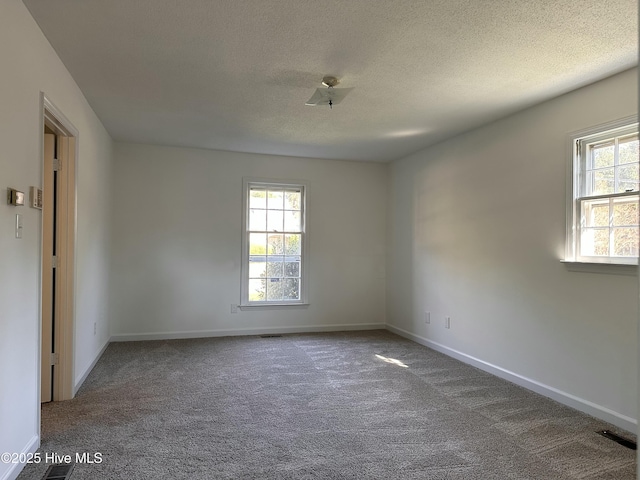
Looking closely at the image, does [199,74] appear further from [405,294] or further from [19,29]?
[405,294]

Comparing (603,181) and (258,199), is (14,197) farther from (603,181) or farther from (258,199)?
(603,181)

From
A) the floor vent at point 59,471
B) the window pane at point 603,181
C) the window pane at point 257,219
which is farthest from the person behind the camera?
the window pane at point 257,219

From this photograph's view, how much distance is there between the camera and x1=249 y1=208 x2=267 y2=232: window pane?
5613mm

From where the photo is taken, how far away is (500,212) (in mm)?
3896

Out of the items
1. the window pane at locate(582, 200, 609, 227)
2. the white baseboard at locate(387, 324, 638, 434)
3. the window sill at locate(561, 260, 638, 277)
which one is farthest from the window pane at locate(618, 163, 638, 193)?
the white baseboard at locate(387, 324, 638, 434)

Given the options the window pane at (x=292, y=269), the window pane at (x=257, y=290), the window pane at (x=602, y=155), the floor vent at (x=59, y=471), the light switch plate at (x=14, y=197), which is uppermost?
the window pane at (x=602, y=155)

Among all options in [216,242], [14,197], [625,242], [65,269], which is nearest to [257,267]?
[216,242]

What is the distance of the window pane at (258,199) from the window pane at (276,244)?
0.46 metres

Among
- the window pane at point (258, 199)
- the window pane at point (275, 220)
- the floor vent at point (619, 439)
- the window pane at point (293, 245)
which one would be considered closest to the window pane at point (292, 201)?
the window pane at point (275, 220)

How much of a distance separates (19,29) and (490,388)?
13.5ft

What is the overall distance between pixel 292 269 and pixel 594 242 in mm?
3687

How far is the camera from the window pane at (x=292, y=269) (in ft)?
18.9

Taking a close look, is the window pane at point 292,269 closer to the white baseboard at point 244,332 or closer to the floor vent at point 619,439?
the white baseboard at point 244,332

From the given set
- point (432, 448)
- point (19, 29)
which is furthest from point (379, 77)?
point (432, 448)
